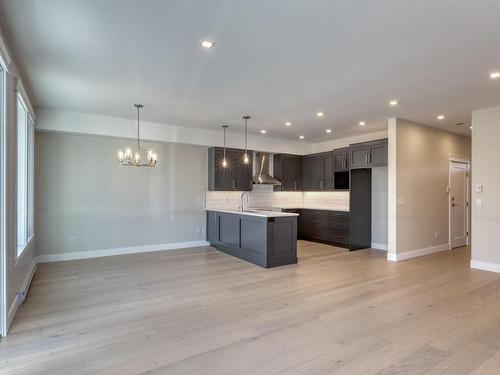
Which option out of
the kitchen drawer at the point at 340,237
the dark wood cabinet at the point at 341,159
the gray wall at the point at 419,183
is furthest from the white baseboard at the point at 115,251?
the gray wall at the point at 419,183

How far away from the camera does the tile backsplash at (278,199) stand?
7.60 meters

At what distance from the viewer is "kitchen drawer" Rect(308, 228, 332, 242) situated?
7.59 meters

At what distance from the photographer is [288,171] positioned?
8.50m

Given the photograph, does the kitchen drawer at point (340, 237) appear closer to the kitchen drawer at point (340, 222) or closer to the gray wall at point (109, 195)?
the kitchen drawer at point (340, 222)

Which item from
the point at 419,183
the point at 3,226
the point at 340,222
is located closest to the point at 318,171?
the point at 340,222

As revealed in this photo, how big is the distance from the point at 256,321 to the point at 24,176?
4.07 m

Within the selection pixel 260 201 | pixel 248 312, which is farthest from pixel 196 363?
pixel 260 201

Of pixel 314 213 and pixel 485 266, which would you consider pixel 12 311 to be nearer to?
pixel 314 213

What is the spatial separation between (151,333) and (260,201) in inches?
225

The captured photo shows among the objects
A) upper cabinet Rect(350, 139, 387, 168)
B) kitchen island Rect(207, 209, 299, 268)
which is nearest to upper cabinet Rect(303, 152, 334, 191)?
upper cabinet Rect(350, 139, 387, 168)

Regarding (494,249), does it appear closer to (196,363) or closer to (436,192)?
(436,192)

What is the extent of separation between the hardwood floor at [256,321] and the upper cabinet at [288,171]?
356 cm

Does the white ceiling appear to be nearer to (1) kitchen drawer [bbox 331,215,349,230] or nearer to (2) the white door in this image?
(2) the white door

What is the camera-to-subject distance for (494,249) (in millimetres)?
5016
